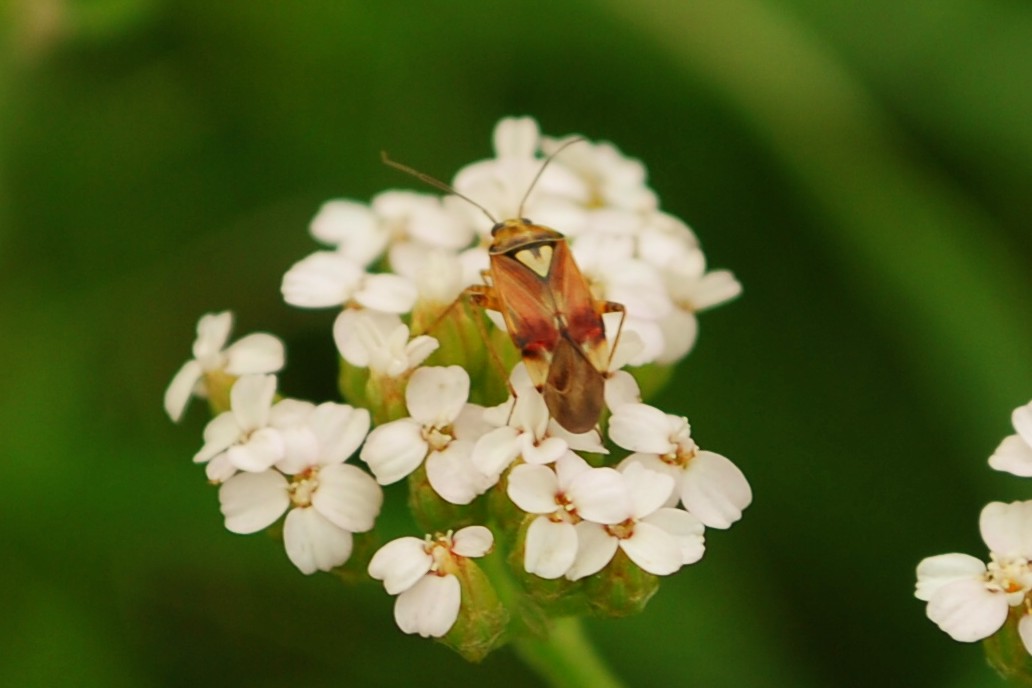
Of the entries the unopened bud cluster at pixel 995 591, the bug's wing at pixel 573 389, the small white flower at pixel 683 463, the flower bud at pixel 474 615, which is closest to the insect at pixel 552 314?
the bug's wing at pixel 573 389

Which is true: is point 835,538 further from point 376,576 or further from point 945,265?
point 376,576

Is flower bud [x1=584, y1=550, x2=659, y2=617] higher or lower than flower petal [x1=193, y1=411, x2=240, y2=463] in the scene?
higher

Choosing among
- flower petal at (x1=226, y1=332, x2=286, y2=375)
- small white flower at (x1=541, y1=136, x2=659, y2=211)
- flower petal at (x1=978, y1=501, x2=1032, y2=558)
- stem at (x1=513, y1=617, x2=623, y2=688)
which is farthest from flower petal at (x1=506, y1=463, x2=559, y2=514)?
small white flower at (x1=541, y1=136, x2=659, y2=211)

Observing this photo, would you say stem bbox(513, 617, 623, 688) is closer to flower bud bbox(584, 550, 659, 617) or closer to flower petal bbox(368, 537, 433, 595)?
flower bud bbox(584, 550, 659, 617)

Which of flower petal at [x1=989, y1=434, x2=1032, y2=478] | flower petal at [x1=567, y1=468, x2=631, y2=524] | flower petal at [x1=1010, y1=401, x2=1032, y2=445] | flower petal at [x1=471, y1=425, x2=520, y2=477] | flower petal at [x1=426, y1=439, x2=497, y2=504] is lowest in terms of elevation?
flower petal at [x1=426, y1=439, x2=497, y2=504]

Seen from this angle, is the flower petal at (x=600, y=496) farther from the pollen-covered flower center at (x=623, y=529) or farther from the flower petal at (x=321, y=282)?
the flower petal at (x=321, y=282)

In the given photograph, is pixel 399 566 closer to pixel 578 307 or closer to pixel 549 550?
pixel 549 550
